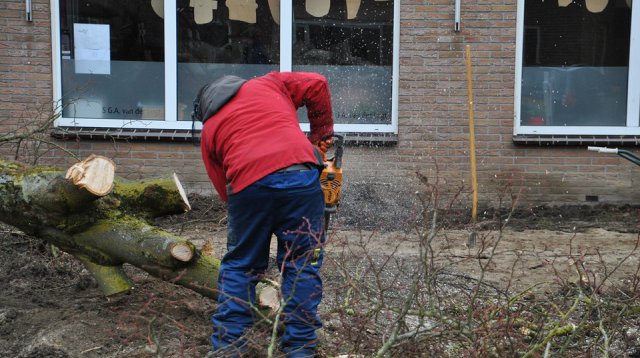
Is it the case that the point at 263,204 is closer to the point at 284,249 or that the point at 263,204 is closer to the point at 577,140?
the point at 284,249

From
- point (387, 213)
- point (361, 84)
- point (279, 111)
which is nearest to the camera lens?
point (279, 111)

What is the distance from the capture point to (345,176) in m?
8.46

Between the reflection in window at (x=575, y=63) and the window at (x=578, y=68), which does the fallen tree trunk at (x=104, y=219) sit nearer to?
the window at (x=578, y=68)

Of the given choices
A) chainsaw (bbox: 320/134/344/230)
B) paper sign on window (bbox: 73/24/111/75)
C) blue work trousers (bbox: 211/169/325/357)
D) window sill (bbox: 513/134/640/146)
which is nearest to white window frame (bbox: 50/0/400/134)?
paper sign on window (bbox: 73/24/111/75)

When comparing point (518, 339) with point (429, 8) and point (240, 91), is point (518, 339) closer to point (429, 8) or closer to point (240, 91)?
point (240, 91)

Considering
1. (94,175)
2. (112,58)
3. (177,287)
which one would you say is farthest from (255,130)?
(112,58)

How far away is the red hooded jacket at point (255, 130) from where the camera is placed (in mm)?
3750

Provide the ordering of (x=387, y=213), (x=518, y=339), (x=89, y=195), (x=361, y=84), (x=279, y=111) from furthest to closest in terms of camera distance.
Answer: (x=361, y=84)
(x=387, y=213)
(x=89, y=195)
(x=279, y=111)
(x=518, y=339)

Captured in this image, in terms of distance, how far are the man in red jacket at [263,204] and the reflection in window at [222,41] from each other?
4742 mm

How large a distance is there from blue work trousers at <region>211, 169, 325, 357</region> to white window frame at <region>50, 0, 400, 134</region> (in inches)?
186

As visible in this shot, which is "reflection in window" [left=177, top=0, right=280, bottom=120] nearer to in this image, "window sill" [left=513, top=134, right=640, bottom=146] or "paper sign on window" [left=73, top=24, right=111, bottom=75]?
"paper sign on window" [left=73, top=24, right=111, bottom=75]

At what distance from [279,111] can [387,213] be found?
4.30 meters

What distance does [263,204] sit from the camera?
3.75 meters

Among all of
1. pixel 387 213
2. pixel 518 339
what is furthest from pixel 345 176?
pixel 518 339
